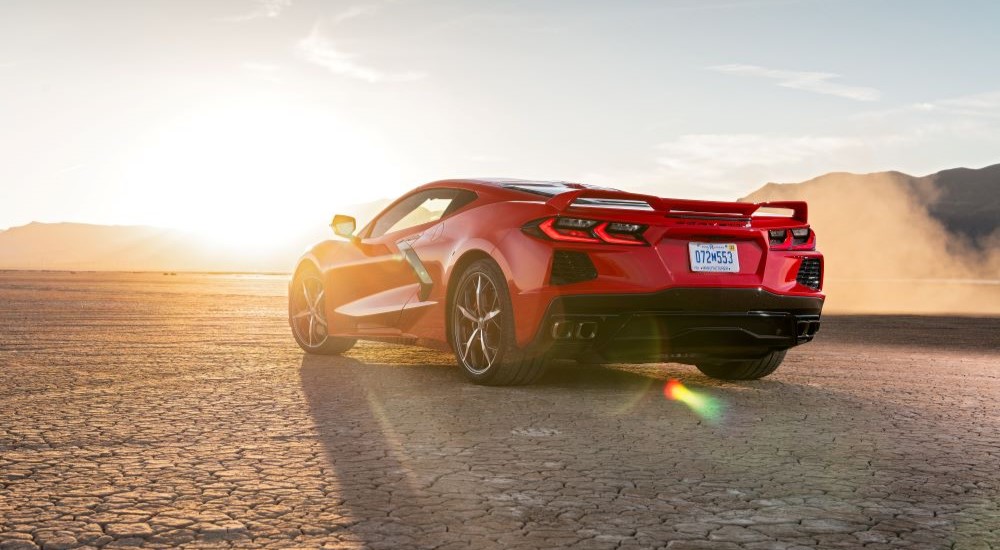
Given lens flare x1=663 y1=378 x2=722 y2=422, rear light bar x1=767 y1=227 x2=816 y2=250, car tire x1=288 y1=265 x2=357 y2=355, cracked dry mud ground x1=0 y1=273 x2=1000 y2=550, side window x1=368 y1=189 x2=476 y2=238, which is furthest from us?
car tire x1=288 y1=265 x2=357 y2=355

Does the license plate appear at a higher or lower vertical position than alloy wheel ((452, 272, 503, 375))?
higher

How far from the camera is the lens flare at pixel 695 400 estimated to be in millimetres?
6488

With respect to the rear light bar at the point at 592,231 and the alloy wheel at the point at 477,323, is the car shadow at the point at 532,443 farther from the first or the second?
the rear light bar at the point at 592,231

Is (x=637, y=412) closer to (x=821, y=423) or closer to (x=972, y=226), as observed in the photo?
(x=821, y=423)

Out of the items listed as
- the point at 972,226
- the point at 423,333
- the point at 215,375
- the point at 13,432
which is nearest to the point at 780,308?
the point at 423,333

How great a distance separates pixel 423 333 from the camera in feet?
26.2

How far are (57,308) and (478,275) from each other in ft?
44.2

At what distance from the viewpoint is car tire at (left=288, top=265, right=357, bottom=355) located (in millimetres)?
9688

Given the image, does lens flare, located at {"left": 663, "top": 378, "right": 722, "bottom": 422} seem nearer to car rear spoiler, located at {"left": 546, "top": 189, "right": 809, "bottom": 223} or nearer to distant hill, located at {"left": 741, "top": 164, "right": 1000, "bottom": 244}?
car rear spoiler, located at {"left": 546, "top": 189, "right": 809, "bottom": 223}

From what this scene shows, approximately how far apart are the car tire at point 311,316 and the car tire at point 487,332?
7.77 feet

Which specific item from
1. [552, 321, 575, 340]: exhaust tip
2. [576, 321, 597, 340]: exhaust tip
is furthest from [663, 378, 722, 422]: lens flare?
[552, 321, 575, 340]: exhaust tip

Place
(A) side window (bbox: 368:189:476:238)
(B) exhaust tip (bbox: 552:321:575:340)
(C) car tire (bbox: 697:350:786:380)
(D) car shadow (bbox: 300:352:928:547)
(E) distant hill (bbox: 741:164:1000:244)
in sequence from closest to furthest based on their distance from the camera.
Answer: (D) car shadow (bbox: 300:352:928:547), (B) exhaust tip (bbox: 552:321:575:340), (A) side window (bbox: 368:189:476:238), (C) car tire (bbox: 697:350:786:380), (E) distant hill (bbox: 741:164:1000:244)

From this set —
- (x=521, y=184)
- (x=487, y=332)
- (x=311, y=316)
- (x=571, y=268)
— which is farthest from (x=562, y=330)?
(x=311, y=316)

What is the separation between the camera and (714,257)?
693cm
